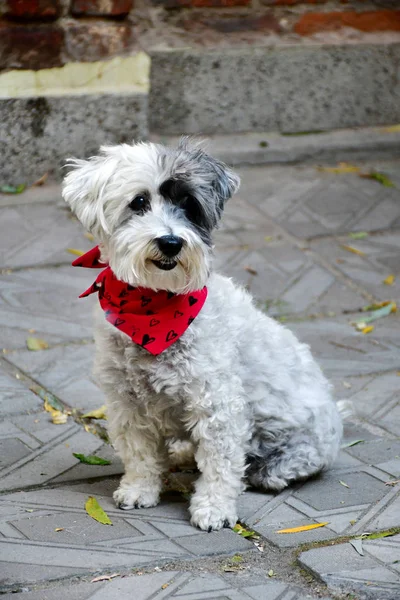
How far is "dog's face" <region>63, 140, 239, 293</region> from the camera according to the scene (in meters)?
3.28

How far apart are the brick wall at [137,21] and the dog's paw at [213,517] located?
377 centimetres

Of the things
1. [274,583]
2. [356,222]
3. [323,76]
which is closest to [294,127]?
[323,76]

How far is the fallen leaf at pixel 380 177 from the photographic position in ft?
23.0

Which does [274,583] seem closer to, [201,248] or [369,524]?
[369,524]

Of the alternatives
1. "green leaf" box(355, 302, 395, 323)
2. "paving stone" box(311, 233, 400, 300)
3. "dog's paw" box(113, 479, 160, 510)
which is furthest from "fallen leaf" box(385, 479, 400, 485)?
"paving stone" box(311, 233, 400, 300)

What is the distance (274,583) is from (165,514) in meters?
0.64

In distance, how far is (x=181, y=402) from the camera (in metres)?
3.55

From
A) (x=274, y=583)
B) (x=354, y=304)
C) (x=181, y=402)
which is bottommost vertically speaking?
(x=354, y=304)

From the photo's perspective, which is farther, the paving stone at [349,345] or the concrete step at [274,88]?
the concrete step at [274,88]

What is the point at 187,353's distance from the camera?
3.49 meters

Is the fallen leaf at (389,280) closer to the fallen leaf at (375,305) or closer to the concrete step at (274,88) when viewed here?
the fallen leaf at (375,305)

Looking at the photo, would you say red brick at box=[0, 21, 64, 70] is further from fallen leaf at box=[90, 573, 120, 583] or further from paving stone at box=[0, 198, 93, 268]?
fallen leaf at box=[90, 573, 120, 583]

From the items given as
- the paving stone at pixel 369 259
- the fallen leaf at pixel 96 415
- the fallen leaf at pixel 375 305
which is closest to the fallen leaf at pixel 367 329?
the fallen leaf at pixel 375 305

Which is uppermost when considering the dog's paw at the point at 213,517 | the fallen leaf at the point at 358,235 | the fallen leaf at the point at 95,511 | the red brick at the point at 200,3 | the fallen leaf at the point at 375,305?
the red brick at the point at 200,3
